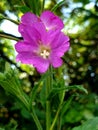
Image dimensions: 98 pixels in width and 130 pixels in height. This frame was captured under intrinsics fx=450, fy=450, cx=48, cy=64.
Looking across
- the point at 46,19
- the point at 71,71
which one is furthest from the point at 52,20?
the point at 71,71

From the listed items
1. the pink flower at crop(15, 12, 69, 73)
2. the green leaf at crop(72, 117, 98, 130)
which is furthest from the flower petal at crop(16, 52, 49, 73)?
the green leaf at crop(72, 117, 98, 130)

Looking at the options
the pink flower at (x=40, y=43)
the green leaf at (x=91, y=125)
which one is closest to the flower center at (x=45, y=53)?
the pink flower at (x=40, y=43)

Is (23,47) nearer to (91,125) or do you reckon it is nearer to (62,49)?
(62,49)

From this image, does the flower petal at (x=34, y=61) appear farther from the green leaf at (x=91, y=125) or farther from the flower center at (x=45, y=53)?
the green leaf at (x=91, y=125)

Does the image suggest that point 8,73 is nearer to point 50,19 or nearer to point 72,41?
point 50,19

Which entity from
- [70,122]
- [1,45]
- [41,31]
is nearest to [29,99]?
[41,31]

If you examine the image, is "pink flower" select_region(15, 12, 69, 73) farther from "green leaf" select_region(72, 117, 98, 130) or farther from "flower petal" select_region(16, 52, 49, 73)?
"green leaf" select_region(72, 117, 98, 130)
